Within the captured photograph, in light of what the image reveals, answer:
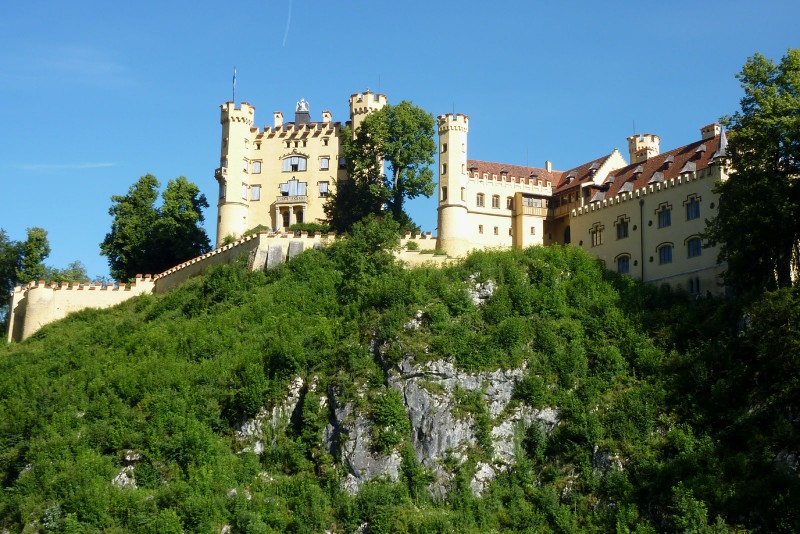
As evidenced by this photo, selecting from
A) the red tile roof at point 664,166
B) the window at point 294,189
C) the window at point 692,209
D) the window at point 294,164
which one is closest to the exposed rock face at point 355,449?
the window at point 692,209

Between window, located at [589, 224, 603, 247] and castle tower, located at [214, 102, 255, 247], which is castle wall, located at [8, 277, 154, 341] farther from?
window, located at [589, 224, 603, 247]

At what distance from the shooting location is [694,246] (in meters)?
64.9

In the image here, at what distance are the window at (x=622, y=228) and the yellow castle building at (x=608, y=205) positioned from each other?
6 centimetres

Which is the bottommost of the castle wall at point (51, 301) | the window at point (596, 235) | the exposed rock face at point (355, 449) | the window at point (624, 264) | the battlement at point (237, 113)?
the exposed rock face at point (355, 449)

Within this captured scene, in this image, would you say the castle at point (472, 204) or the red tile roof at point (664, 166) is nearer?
the castle at point (472, 204)

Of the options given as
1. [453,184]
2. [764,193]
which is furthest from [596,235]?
[764,193]

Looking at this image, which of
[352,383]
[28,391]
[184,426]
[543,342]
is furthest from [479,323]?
[28,391]

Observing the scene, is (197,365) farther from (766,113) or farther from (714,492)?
(766,113)

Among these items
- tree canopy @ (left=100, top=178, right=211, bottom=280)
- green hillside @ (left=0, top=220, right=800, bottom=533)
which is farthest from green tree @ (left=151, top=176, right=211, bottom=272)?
green hillside @ (left=0, top=220, right=800, bottom=533)

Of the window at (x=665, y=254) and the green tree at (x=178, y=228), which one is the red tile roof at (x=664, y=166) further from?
the green tree at (x=178, y=228)

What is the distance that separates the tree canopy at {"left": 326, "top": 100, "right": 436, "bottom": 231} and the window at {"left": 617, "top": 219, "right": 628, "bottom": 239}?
12.5 meters

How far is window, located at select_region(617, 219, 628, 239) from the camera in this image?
6981 cm

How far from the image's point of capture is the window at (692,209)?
6506cm

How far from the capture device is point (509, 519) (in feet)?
170
